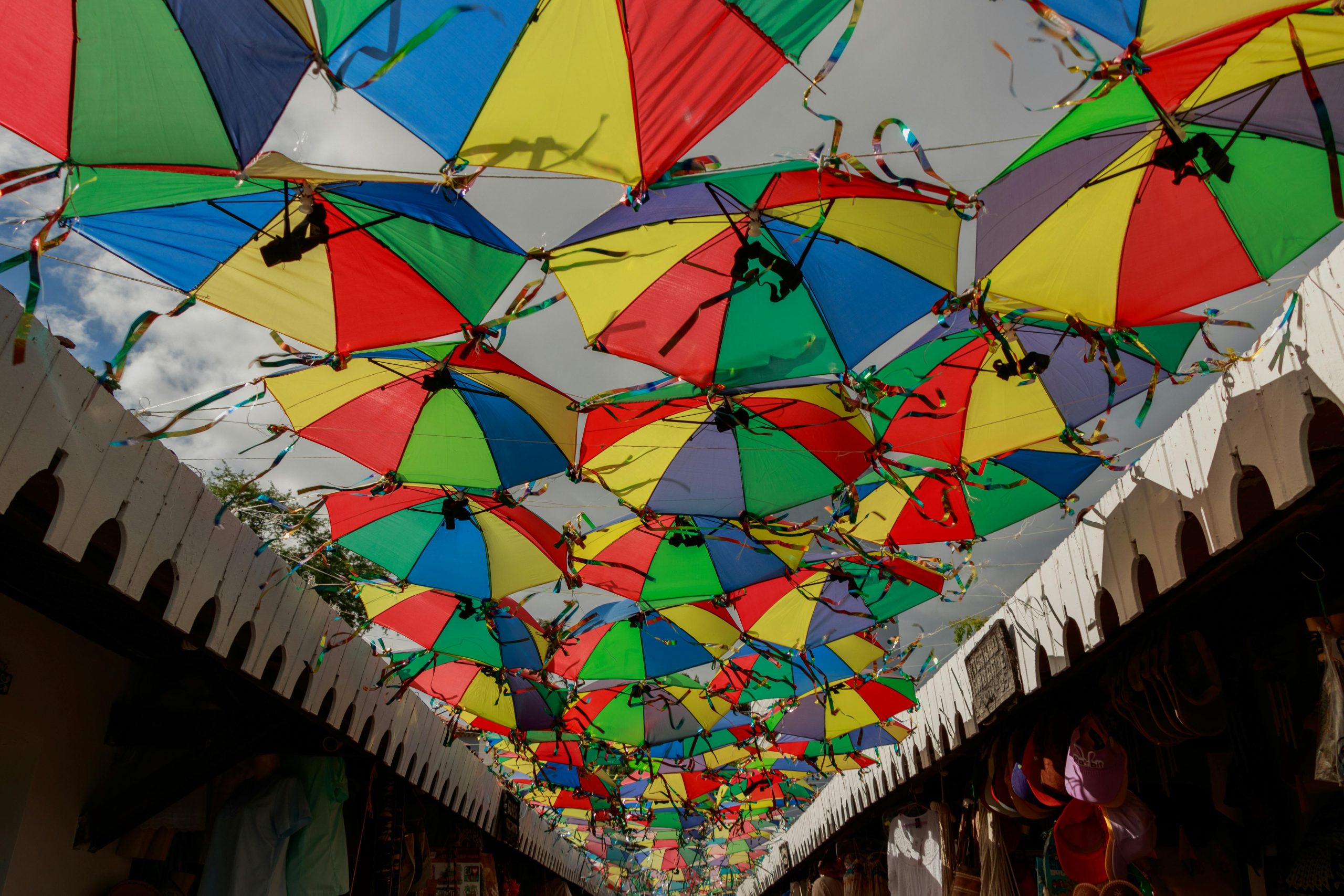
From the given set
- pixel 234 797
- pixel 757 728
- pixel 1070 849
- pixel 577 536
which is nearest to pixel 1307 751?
pixel 1070 849

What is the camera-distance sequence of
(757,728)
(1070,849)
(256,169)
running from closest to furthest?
(256,169) → (1070,849) → (757,728)

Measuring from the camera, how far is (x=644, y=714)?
8820 millimetres

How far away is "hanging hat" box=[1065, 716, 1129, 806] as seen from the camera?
4.10m

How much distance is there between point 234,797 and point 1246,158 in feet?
19.5

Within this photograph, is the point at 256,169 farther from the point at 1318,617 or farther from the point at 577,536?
the point at 1318,617

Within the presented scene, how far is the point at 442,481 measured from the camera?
15.8 feet

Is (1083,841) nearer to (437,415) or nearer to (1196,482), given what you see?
(1196,482)

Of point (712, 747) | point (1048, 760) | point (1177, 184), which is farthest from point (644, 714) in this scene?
point (1177, 184)

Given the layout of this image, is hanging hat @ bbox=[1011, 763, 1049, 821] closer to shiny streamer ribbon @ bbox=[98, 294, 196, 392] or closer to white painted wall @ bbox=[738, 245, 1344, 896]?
white painted wall @ bbox=[738, 245, 1344, 896]

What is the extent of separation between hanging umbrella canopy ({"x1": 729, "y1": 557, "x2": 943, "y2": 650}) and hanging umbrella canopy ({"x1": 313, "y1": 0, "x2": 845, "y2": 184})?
398cm

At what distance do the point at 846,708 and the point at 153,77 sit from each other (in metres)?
7.55

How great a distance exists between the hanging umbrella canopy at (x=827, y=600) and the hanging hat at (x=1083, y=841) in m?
1.95

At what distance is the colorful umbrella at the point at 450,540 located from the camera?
5395mm

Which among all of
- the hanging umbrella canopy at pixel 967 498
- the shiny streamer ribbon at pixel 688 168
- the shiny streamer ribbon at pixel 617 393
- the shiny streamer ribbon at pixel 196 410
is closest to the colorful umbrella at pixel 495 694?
the hanging umbrella canopy at pixel 967 498
